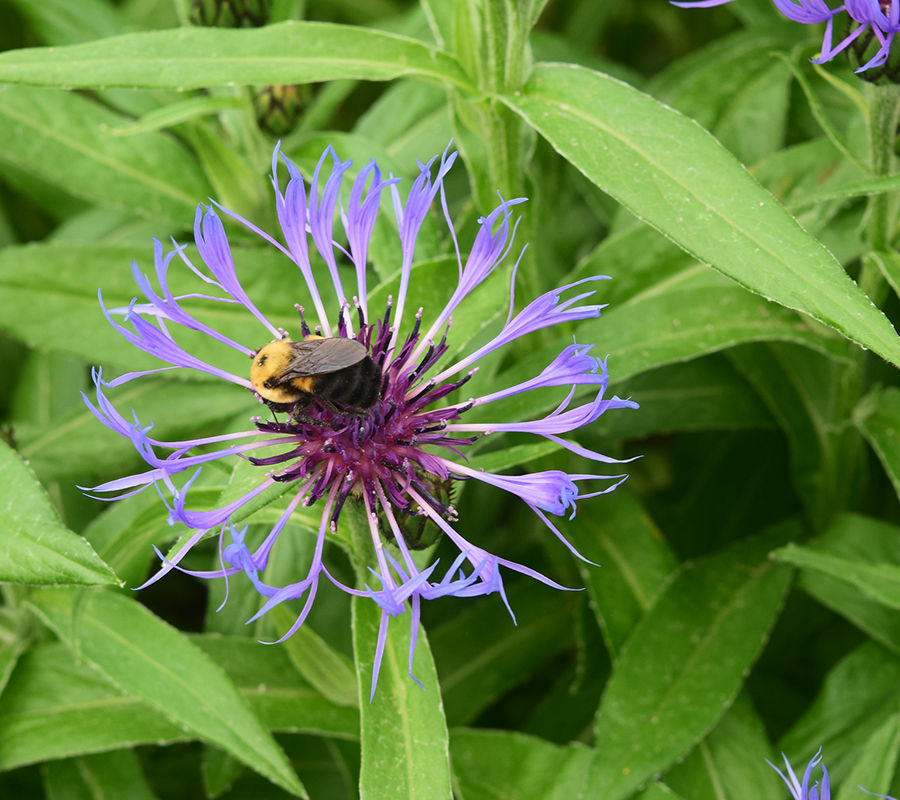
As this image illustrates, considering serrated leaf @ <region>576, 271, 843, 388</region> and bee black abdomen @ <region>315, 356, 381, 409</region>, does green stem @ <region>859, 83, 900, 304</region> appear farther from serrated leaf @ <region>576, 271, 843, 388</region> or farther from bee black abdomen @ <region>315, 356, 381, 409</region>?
bee black abdomen @ <region>315, 356, 381, 409</region>

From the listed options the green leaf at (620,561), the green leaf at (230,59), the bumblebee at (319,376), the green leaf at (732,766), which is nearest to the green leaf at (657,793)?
the green leaf at (732,766)

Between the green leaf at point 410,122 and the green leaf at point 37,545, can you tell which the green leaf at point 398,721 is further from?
the green leaf at point 410,122

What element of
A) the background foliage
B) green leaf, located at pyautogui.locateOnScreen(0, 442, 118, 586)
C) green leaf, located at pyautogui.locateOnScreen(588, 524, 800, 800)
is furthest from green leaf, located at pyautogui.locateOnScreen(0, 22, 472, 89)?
green leaf, located at pyautogui.locateOnScreen(588, 524, 800, 800)

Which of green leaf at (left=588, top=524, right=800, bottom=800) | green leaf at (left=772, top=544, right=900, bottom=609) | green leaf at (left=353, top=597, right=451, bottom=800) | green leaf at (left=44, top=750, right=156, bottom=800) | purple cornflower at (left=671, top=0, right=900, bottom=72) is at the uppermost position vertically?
purple cornflower at (left=671, top=0, right=900, bottom=72)

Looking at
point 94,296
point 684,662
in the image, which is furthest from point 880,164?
point 94,296

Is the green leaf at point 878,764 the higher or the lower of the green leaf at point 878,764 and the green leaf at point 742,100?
the lower

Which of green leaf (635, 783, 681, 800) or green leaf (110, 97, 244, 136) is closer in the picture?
green leaf (635, 783, 681, 800)
